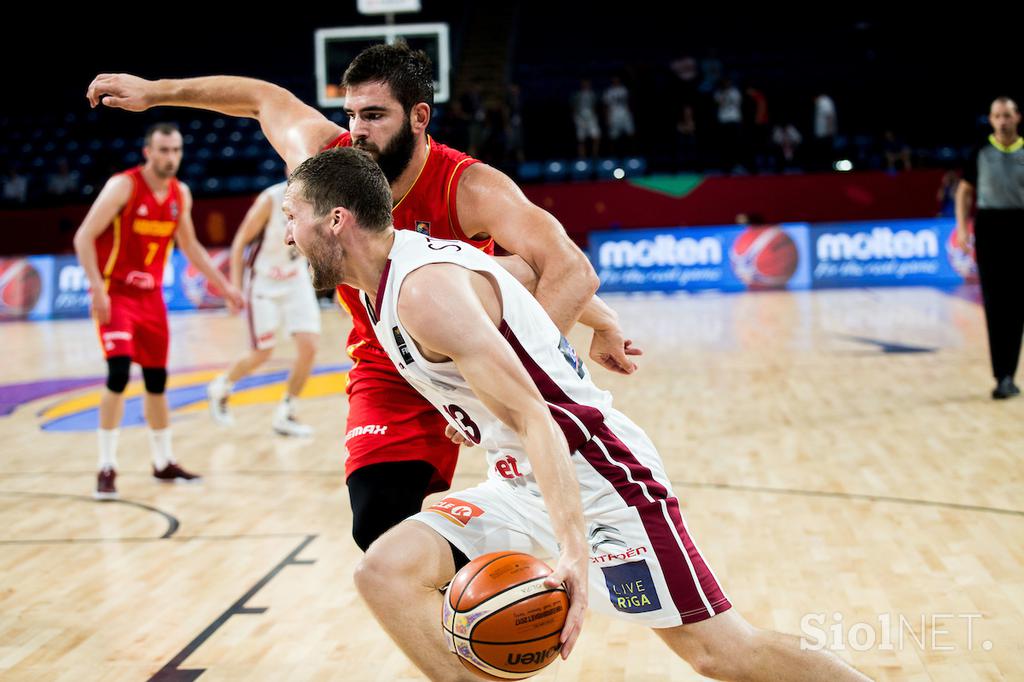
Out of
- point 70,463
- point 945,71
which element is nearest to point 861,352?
point 70,463

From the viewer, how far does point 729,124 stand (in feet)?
61.5

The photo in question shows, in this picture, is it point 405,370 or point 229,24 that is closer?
point 405,370

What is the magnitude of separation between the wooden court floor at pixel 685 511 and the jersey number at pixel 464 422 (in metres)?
1.12

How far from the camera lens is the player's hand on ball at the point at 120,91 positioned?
351cm

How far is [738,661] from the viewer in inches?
101

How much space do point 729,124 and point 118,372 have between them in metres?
14.4

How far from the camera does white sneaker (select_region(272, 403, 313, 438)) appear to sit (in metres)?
7.57

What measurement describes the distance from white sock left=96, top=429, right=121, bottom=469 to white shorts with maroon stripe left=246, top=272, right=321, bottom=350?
6.00 ft

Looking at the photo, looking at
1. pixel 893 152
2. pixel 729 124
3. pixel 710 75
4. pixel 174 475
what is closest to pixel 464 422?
pixel 174 475

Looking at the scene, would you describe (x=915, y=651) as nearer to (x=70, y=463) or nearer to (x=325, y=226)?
(x=325, y=226)

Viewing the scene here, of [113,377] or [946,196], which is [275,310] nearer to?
[113,377]

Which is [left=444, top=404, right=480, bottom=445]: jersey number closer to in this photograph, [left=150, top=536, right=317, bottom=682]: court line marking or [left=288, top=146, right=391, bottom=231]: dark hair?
[left=288, top=146, right=391, bottom=231]: dark hair

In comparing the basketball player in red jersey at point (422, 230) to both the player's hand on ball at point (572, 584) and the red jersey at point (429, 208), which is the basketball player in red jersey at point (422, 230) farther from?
the player's hand on ball at point (572, 584)

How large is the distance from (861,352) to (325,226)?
897 cm
